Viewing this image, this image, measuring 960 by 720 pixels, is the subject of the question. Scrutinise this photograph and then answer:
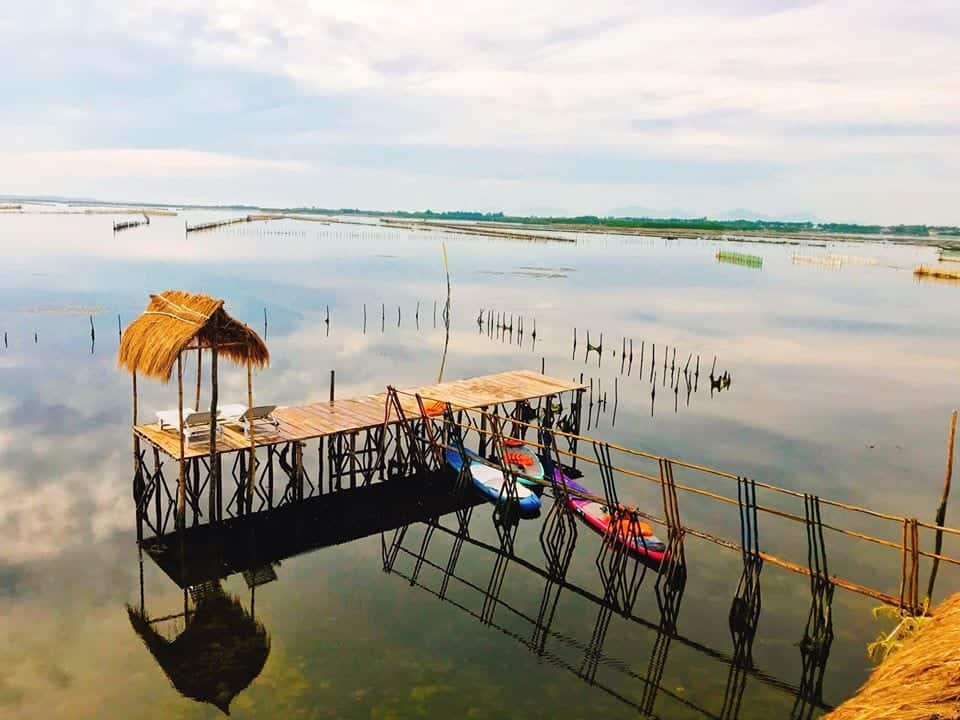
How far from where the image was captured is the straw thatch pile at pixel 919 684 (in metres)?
6.08

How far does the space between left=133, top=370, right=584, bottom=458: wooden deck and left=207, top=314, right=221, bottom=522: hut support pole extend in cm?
32

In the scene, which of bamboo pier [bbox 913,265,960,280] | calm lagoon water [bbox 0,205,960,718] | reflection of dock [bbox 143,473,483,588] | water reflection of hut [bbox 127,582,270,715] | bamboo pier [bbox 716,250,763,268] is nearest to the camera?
water reflection of hut [bbox 127,582,270,715]

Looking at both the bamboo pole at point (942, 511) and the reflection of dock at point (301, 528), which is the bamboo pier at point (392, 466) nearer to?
the bamboo pole at point (942, 511)

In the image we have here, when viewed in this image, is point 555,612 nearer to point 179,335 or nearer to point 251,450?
point 251,450

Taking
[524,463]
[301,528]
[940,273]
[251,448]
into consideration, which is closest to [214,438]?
[251,448]

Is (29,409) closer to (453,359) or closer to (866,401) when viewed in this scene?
(453,359)

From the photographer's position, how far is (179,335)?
15188mm

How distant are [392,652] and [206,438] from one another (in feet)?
23.0

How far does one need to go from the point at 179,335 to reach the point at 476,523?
8243 millimetres

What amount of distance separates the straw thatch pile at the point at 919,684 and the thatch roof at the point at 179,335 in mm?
12532

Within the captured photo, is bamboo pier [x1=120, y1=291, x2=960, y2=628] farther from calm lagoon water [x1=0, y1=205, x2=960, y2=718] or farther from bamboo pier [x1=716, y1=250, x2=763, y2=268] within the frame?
bamboo pier [x1=716, y1=250, x2=763, y2=268]

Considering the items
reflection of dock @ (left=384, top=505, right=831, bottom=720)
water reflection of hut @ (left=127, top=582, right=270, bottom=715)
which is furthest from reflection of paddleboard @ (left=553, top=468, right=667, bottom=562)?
water reflection of hut @ (left=127, top=582, right=270, bottom=715)

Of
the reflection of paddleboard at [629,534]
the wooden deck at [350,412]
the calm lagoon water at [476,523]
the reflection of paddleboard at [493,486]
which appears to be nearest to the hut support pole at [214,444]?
the wooden deck at [350,412]

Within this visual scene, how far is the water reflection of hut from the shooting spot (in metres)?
11.5
